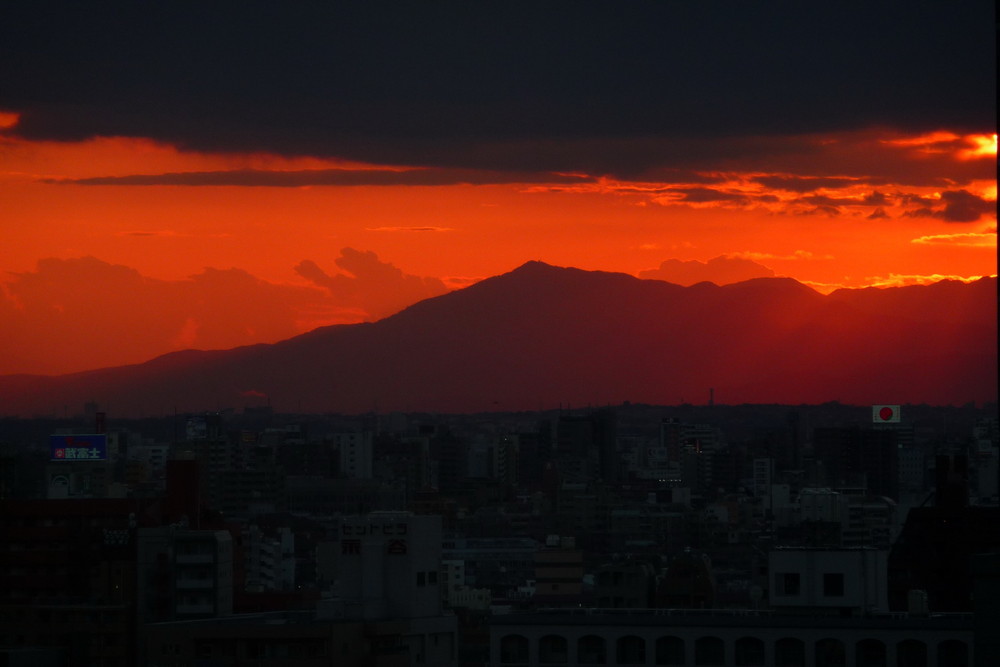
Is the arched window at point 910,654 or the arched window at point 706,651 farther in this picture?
the arched window at point 706,651

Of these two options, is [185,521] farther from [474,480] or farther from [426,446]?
[426,446]

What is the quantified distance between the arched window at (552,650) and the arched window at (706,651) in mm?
2256

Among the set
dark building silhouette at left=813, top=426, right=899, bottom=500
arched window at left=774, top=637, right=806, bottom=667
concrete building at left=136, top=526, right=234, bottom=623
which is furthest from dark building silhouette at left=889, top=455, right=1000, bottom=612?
dark building silhouette at left=813, top=426, right=899, bottom=500

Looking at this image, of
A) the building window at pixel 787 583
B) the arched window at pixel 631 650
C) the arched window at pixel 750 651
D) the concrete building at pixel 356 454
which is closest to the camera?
the arched window at pixel 750 651

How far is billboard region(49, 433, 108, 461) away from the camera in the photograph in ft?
222

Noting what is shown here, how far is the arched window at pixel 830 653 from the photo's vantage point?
1233 inches

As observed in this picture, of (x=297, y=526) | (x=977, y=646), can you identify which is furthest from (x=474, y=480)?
(x=977, y=646)

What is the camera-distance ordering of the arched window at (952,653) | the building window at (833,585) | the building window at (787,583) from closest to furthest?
the arched window at (952,653)
the building window at (833,585)
the building window at (787,583)

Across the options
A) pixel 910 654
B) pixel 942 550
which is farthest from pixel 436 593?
pixel 942 550

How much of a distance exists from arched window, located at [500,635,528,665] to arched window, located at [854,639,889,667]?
5.45m

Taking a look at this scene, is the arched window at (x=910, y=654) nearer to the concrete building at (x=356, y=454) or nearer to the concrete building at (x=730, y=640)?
the concrete building at (x=730, y=640)

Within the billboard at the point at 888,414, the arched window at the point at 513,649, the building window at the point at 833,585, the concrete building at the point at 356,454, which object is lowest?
the arched window at the point at 513,649

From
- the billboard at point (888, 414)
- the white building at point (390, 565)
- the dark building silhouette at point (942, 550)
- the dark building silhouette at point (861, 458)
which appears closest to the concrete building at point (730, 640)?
the white building at point (390, 565)

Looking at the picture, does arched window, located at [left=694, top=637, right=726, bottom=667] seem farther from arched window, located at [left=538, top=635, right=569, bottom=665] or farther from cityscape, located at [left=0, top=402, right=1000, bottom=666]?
arched window, located at [left=538, top=635, right=569, bottom=665]
